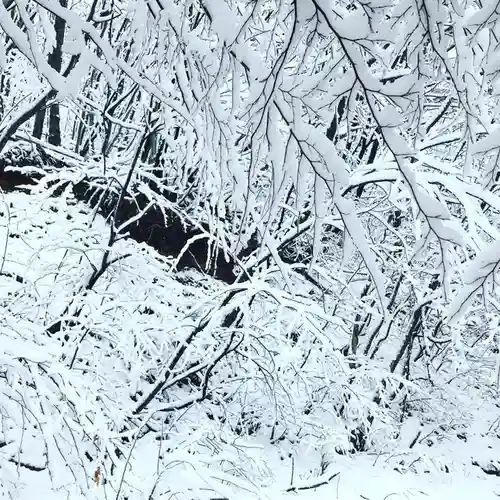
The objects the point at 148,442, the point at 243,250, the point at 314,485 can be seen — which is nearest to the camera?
the point at 148,442

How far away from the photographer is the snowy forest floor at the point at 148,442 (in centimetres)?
336

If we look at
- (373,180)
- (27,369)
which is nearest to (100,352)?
(27,369)

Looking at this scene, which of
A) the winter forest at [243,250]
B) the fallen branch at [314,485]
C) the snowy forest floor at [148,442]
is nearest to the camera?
the winter forest at [243,250]

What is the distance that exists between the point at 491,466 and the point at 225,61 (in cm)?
851

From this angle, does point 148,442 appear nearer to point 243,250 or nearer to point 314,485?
point 314,485

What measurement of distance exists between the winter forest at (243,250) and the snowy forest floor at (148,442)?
0.03 metres

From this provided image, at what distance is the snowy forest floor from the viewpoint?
336 centimetres

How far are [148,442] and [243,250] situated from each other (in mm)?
2507

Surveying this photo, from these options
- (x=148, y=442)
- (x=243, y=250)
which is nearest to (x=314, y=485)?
(x=148, y=442)

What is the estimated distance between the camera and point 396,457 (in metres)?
6.99

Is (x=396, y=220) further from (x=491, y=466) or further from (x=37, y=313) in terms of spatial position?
(x=37, y=313)

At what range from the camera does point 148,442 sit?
15.4 feet

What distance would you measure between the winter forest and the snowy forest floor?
0.03 m

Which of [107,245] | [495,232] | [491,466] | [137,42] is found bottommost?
[491,466]
